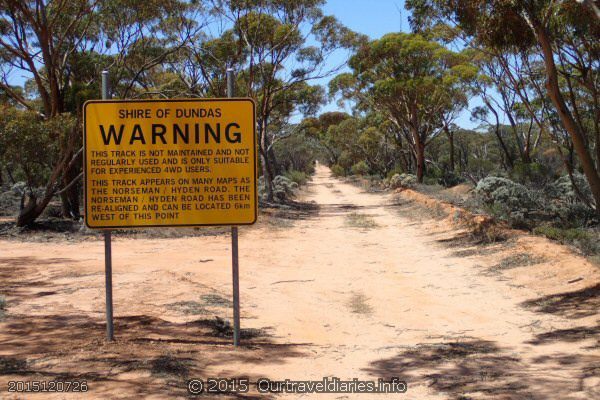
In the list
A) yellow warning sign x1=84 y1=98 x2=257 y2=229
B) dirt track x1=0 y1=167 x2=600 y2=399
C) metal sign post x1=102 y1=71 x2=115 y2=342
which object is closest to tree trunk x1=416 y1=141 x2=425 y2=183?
dirt track x1=0 y1=167 x2=600 y2=399

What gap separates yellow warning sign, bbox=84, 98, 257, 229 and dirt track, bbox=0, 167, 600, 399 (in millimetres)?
1254

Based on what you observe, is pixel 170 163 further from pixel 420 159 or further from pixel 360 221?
pixel 420 159

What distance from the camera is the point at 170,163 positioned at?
557 centimetres

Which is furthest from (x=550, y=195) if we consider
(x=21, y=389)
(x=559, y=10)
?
(x=21, y=389)

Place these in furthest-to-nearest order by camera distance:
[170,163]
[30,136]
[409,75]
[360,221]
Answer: [409,75] → [360,221] → [30,136] → [170,163]

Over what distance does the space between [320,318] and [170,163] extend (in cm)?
331

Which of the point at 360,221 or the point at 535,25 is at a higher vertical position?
the point at 535,25

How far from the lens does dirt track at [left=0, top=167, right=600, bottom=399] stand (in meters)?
5.00

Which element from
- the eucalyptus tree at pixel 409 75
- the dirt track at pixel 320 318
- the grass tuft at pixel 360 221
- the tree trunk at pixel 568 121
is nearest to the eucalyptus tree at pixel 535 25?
the tree trunk at pixel 568 121

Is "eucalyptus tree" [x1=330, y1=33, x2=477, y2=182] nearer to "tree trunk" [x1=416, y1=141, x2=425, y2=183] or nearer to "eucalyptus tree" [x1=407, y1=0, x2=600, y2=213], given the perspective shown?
"tree trunk" [x1=416, y1=141, x2=425, y2=183]

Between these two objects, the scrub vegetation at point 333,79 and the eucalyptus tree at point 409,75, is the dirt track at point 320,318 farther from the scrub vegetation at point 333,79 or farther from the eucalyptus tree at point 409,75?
the eucalyptus tree at point 409,75

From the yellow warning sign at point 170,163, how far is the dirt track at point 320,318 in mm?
1254

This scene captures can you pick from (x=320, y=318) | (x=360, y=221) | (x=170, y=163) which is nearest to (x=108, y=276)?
(x=170, y=163)

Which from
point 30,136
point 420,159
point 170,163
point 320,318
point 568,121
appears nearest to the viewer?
point 170,163
